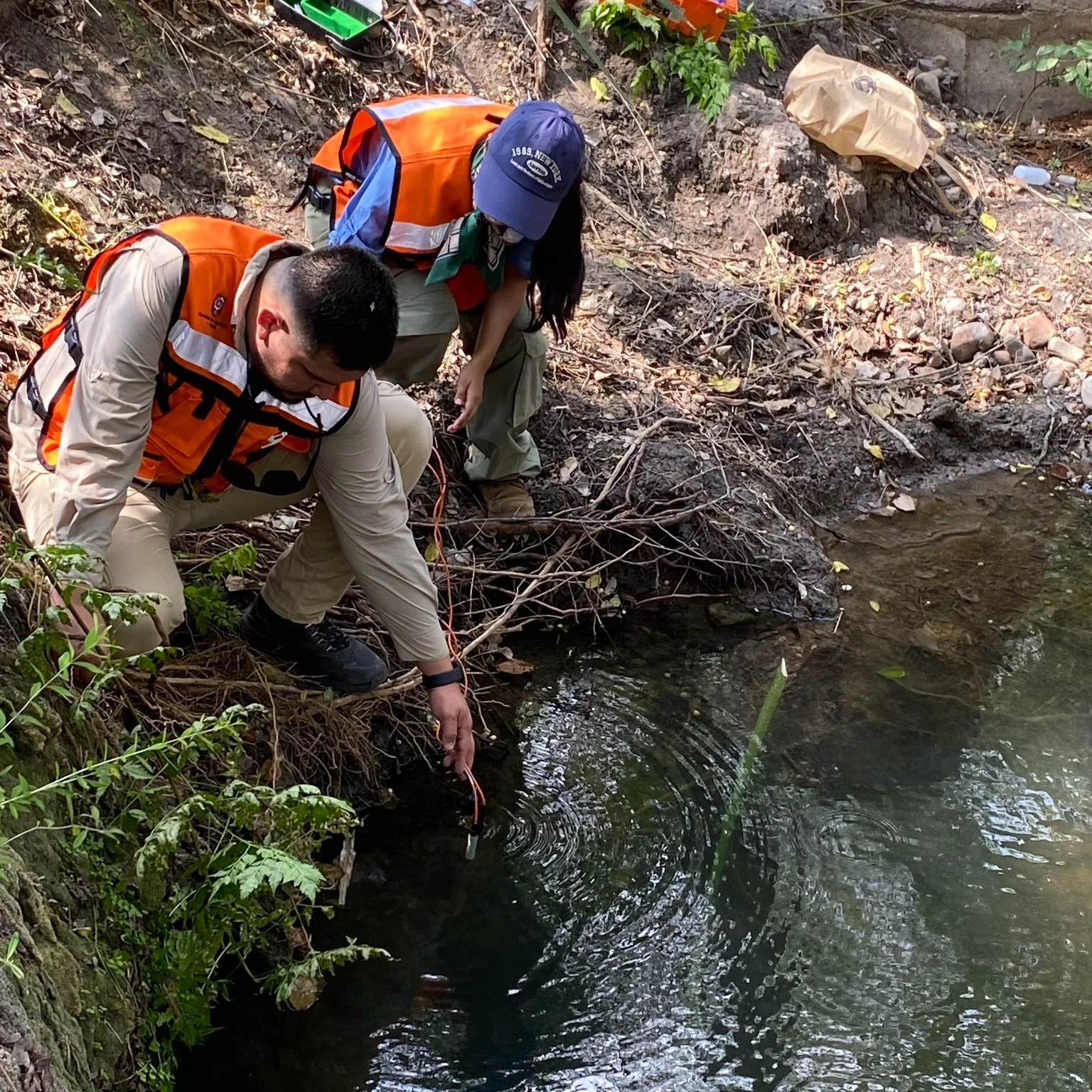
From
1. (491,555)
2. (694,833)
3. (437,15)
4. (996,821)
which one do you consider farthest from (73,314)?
(437,15)

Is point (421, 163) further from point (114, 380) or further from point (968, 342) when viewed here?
point (968, 342)

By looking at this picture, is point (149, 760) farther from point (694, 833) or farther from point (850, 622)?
point (850, 622)

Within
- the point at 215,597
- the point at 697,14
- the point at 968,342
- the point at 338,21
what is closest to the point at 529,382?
the point at 215,597

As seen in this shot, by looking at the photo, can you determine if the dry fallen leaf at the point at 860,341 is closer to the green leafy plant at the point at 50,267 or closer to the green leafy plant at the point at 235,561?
the green leafy plant at the point at 50,267

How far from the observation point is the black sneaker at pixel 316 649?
3.12 meters

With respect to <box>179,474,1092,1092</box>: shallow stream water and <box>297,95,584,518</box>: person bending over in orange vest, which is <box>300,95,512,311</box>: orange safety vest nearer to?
<box>297,95,584,518</box>: person bending over in orange vest

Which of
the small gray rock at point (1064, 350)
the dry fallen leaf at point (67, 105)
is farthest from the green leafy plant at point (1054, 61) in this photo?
the dry fallen leaf at point (67, 105)

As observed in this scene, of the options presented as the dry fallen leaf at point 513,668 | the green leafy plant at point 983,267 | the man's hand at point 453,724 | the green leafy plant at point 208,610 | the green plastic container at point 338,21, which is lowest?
the dry fallen leaf at point 513,668

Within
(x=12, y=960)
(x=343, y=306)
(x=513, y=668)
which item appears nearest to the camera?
(x=12, y=960)

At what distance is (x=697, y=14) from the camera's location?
235 inches

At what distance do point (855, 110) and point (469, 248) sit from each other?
3500mm

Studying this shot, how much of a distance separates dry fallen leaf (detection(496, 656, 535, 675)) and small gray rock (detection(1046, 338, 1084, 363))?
3659 mm

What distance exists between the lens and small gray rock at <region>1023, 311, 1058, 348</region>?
6023mm

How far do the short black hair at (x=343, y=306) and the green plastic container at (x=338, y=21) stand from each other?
3.60m
